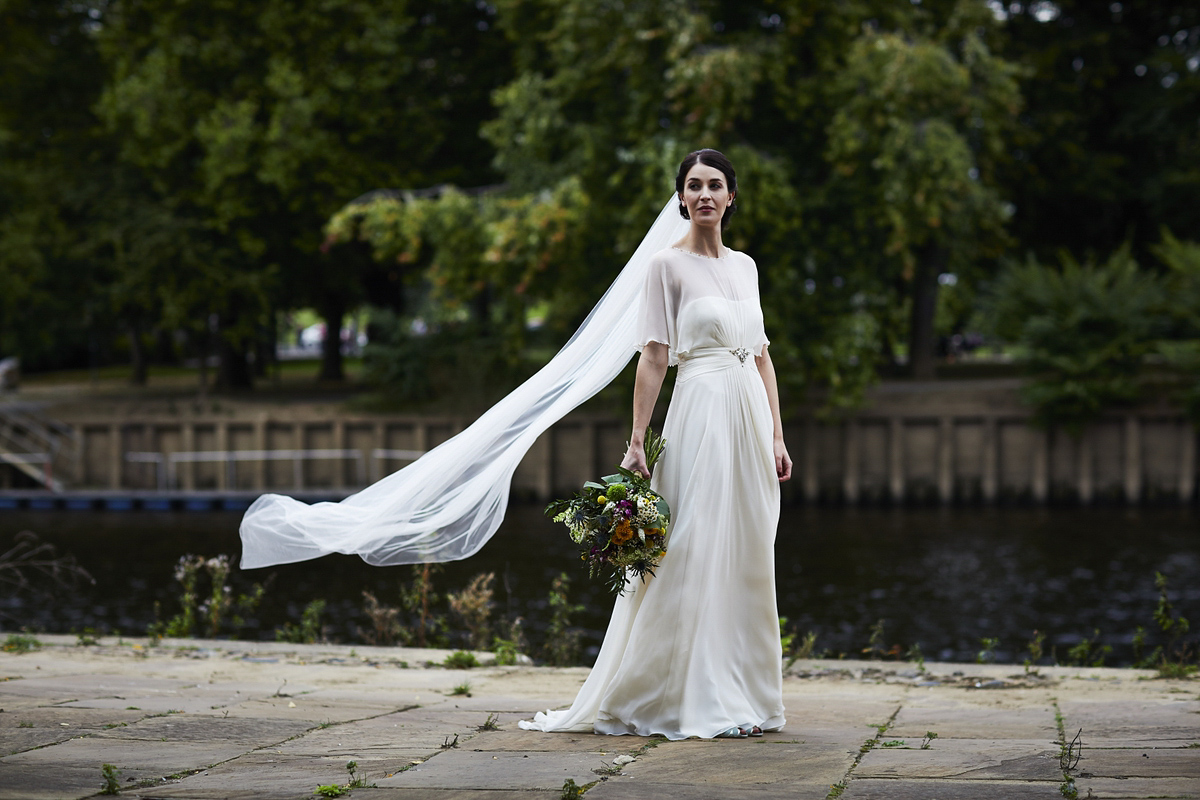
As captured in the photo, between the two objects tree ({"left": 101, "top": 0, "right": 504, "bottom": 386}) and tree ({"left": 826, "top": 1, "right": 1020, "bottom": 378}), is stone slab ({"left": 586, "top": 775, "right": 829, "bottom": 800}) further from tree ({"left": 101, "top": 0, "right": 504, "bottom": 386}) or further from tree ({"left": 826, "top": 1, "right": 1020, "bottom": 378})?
tree ({"left": 101, "top": 0, "right": 504, "bottom": 386})

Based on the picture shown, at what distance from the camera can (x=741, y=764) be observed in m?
4.29

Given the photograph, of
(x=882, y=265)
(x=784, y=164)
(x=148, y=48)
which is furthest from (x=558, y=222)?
(x=148, y=48)

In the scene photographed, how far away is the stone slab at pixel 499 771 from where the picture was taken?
3.93 meters

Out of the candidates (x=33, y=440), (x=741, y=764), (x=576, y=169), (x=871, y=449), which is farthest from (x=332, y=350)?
(x=741, y=764)

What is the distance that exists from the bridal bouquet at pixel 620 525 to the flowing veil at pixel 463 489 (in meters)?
0.67

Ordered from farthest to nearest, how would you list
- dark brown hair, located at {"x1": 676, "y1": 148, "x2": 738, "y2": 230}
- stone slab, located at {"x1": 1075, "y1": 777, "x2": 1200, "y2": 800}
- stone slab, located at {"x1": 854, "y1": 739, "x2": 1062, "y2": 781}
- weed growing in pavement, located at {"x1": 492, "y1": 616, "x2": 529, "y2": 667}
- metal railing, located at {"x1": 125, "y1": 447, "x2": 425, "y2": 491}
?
1. metal railing, located at {"x1": 125, "y1": 447, "x2": 425, "y2": 491}
2. weed growing in pavement, located at {"x1": 492, "y1": 616, "x2": 529, "y2": 667}
3. dark brown hair, located at {"x1": 676, "y1": 148, "x2": 738, "y2": 230}
4. stone slab, located at {"x1": 854, "y1": 739, "x2": 1062, "y2": 781}
5. stone slab, located at {"x1": 1075, "y1": 777, "x2": 1200, "y2": 800}

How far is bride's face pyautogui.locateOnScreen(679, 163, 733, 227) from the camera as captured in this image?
5.19 meters

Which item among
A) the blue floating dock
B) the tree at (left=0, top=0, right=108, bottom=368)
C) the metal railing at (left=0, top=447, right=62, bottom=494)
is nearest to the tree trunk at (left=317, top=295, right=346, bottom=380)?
the tree at (left=0, top=0, right=108, bottom=368)

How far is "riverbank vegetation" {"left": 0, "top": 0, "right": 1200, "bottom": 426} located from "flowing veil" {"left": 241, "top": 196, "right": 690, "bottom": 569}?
54.1ft

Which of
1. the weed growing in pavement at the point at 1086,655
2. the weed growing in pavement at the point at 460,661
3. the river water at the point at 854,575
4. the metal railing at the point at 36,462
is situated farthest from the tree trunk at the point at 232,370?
the weed growing in pavement at the point at 460,661

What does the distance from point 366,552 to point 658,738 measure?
1.67 metres

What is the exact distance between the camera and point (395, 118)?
28.5 meters

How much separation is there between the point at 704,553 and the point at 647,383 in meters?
0.73

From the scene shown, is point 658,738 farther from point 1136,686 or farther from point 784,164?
point 784,164
